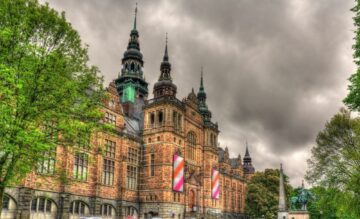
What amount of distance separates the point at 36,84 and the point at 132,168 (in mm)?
33864

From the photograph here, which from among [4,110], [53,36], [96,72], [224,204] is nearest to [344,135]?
[96,72]

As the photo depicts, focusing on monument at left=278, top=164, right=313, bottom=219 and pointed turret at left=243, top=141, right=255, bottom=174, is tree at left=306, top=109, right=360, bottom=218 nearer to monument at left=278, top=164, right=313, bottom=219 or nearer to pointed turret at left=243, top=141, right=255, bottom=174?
monument at left=278, top=164, right=313, bottom=219

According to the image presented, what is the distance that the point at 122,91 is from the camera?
7244cm

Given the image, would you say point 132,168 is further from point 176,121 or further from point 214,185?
point 214,185

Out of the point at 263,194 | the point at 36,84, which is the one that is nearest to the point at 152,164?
the point at 263,194

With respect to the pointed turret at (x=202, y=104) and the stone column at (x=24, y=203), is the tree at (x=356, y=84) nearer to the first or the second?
the stone column at (x=24, y=203)

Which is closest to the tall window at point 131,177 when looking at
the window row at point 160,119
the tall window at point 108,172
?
the tall window at point 108,172

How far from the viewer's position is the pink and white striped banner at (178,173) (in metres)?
50.6

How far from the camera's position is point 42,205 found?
122ft

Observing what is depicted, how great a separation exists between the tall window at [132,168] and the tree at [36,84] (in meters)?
29.7

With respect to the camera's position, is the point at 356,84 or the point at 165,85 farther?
the point at 165,85

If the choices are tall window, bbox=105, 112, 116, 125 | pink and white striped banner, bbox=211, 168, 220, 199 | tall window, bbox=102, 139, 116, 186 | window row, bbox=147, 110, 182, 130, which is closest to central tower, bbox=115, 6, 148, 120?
window row, bbox=147, 110, 182, 130

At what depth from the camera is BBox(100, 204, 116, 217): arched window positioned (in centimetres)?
4447

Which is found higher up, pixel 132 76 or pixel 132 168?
pixel 132 76
